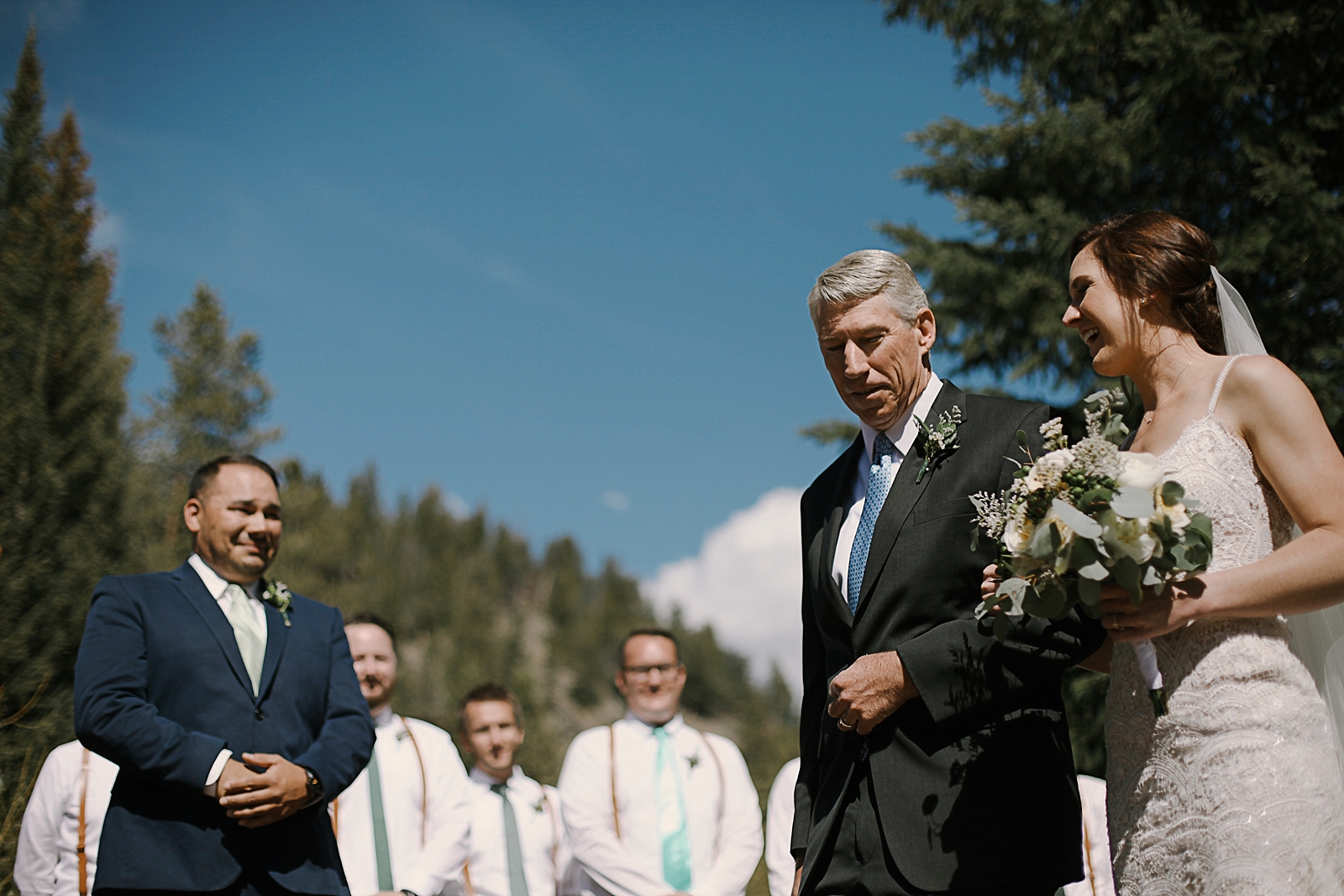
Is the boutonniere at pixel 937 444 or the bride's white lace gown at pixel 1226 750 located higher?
the boutonniere at pixel 937 444

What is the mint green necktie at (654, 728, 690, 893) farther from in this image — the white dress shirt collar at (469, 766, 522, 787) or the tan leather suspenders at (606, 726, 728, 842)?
the white dress shirt collar at (469, 766, 522, 787)

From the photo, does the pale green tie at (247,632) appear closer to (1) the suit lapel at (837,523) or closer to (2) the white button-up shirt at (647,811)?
(1) the suit lapel at (837,523)

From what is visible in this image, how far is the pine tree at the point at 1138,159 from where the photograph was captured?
9.27 meters

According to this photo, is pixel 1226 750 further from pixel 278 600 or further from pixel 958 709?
pixel 278 600

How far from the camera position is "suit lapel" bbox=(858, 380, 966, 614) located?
2.78 meters

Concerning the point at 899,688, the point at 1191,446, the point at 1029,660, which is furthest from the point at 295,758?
the point at 1191,446

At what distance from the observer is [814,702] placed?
3115mm

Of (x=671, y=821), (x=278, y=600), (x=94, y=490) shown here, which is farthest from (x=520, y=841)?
(x=94, y=490)

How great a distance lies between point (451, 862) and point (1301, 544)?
5198 mm

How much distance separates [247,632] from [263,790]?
2.37ft

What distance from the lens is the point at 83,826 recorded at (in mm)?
5668

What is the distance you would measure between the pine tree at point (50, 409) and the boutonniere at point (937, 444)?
11562 millimetres

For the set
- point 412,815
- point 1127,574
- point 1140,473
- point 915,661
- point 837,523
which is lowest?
point 412,815

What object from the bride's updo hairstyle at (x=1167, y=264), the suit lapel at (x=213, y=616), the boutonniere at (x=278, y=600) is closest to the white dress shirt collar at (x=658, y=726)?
the boutonniere at (x=278, y=600)
